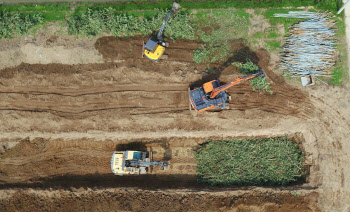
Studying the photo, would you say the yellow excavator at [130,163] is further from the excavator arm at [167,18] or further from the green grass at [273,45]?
the green grass at [273,45]

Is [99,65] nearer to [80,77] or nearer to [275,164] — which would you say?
[80,77]

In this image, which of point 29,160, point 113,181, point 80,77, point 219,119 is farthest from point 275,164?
point 29,160

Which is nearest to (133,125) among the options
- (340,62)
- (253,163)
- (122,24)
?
(122,24)

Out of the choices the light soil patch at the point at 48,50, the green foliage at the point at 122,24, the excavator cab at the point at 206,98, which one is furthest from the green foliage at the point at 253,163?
the light soil patch at the point at 48,50

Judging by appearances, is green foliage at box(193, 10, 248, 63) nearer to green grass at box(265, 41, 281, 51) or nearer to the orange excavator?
green grass at box(265, 41, 281, 51)

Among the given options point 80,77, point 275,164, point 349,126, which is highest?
point 80,77

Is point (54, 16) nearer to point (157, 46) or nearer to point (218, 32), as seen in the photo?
A: point (157, 46)
